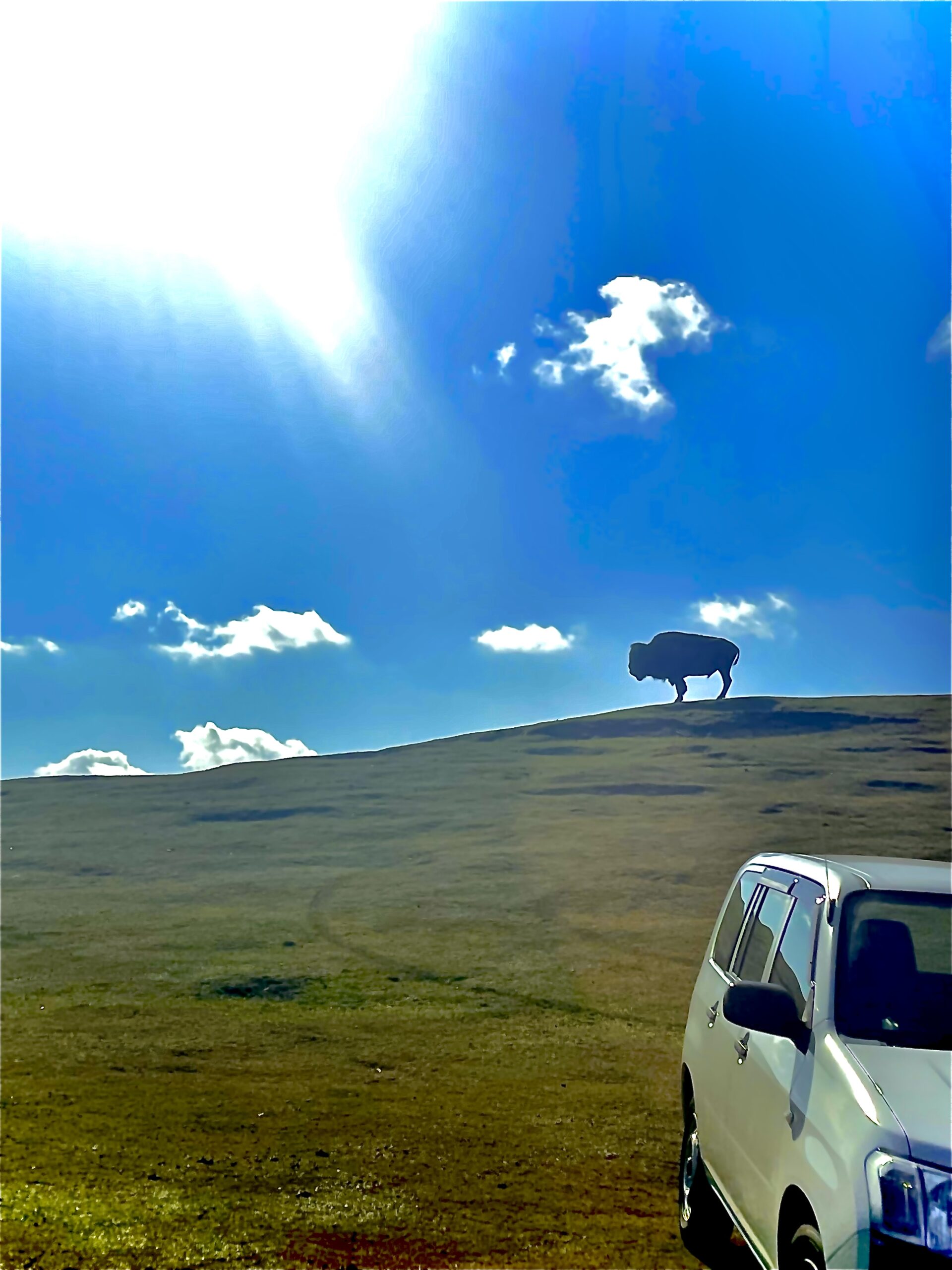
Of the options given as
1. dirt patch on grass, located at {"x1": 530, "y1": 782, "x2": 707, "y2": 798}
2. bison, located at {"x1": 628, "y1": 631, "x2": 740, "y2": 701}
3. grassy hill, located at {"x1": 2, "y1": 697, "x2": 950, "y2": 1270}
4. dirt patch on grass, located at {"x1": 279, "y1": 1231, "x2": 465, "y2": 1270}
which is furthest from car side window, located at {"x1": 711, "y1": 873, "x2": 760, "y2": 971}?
bison, located at {"x1": 628, "y1": 631, "x2": 740, "y2": 701}

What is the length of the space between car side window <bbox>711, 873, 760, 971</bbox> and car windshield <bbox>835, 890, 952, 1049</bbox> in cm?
138

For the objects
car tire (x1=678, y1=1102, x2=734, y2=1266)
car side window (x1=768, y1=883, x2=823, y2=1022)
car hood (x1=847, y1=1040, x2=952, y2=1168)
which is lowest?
car tire (x1=678, y1=1102, x2=734, y2=1266)

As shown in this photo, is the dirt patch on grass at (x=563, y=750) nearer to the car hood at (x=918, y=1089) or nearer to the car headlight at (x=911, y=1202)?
the car hood at (x=918, y=1089)

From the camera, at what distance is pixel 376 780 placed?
54.3 metres

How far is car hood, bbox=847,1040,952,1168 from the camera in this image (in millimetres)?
3670

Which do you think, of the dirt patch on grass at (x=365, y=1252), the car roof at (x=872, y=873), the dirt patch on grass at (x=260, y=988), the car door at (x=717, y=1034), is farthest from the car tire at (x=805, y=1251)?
the dirt patch on grass at (x=260, y=988)

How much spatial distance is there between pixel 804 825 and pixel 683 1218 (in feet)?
106

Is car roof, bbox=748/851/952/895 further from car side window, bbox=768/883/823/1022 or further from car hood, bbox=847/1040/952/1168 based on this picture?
car hood, bbox=847/1040/952/1168

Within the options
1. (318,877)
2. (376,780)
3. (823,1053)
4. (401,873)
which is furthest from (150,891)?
(823,1053)

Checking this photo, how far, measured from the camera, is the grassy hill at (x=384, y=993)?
28.4 ft

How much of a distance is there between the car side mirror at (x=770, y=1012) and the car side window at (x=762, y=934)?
3.70 ft

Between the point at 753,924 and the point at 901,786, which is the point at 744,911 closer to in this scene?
the point at 753,924

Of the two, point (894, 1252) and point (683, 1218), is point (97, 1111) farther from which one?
point (894, 1252)

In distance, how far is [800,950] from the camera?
5.38 m
